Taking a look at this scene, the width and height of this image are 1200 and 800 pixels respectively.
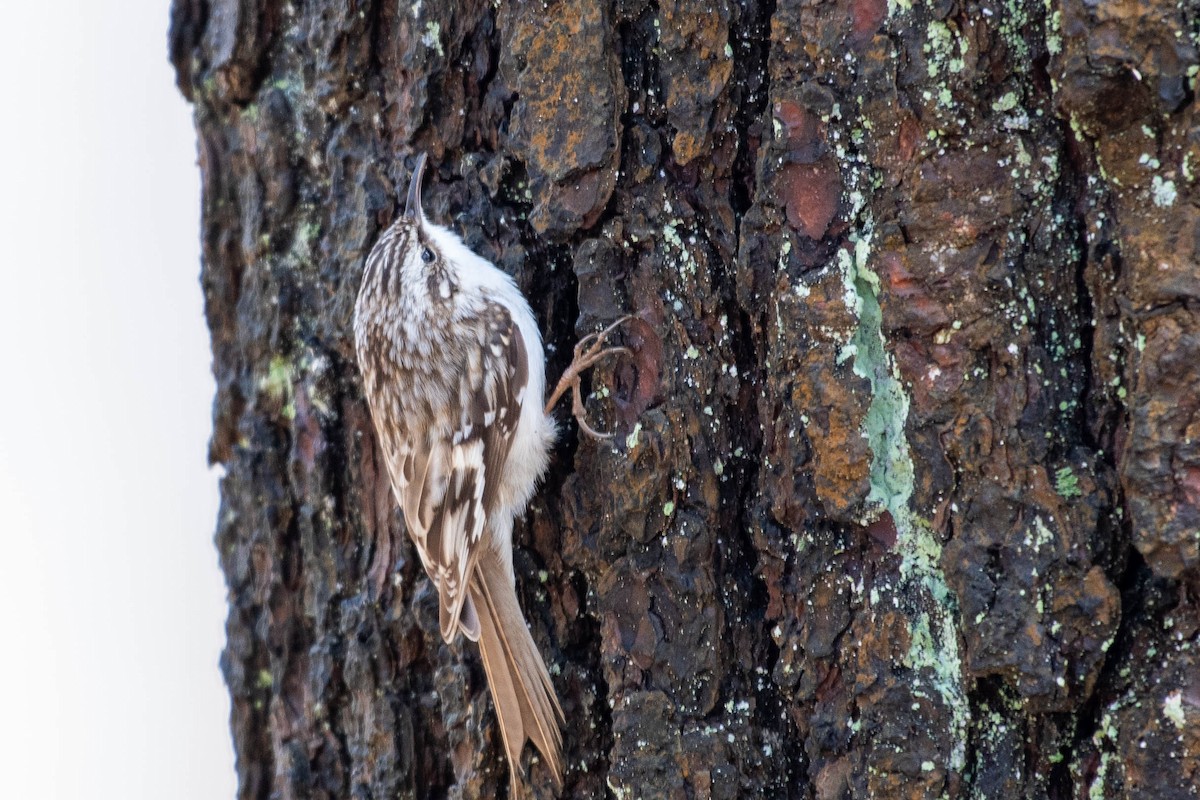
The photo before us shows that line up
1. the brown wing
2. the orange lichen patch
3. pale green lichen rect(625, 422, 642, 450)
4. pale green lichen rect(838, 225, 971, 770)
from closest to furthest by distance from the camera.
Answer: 1. pale green lichen rect(838, 225, 971, 770)
2. the orange lichen patch
3. pale green lichen rect(625, 422, 642, 450)
4. the brown wing

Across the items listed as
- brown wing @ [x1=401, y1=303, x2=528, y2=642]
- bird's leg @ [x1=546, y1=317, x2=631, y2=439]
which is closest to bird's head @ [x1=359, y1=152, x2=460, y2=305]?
brown wing @ [x1=401, y1=303, x2=528, y2=642]

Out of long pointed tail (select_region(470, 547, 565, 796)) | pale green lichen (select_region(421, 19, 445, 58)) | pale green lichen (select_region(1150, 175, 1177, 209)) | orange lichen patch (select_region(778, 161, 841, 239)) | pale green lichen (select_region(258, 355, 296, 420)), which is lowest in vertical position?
long pointed tail (select_region(470, 547, 565, 796))

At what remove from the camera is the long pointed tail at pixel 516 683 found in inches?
71.8

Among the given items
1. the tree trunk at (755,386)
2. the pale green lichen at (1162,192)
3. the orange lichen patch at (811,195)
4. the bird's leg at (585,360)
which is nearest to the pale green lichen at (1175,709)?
the tree trunk at (755,386)

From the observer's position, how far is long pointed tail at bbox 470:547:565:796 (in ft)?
5.98

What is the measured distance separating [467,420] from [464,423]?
0.04 feet

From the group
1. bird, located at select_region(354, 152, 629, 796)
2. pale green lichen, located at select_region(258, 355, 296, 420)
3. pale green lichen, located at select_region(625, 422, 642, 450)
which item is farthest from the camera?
pale green lichen, located at select_region(258, 355, 296, 420)

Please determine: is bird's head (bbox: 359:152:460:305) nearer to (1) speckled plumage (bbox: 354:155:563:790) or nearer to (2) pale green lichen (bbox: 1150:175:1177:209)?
(1) speckled plumage (bbox: 354:155:563:790)

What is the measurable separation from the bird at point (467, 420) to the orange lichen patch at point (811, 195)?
340 millimetres

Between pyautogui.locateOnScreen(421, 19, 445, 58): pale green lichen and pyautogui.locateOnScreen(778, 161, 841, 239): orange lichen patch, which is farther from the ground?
pyautogui.locateOnScreen(421, 19, 445, 58): pale green lichen

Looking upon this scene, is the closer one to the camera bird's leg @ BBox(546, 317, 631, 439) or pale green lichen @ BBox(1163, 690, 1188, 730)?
pale green lichen @ BBox(1163, 690, 1188, 730)

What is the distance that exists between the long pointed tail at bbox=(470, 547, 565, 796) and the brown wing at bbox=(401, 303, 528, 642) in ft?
0.11

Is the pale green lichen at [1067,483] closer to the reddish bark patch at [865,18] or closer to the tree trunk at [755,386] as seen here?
the tree trunk at [755,386]

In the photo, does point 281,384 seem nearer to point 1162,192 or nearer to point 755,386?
point 755,386
